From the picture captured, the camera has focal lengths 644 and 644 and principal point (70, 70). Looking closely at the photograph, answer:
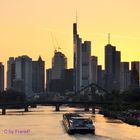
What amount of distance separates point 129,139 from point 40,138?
1126cm

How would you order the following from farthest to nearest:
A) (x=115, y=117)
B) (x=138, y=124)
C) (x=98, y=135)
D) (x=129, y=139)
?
(x=115, y=117), (x=138, y=124), (x=98, y=135), (x=129, y=139)

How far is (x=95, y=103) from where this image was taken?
182 meters

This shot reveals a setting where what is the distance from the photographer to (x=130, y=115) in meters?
128

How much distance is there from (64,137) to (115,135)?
7273 millimetres

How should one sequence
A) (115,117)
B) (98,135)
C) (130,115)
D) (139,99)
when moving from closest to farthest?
(98,135) → (130,115) → (115,117) → (139,99)

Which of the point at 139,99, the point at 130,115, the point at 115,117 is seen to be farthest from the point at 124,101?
the point at 130,115

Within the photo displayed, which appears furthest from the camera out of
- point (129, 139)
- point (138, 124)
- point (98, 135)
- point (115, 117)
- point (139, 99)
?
point (139, 99)

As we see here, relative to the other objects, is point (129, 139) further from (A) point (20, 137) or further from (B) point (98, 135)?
(A) point (20, 137)

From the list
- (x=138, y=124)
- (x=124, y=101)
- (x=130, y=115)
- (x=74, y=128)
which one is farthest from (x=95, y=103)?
(x=74, y=128)

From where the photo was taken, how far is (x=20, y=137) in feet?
271

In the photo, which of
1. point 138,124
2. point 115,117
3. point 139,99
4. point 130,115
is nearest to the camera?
point 138,124

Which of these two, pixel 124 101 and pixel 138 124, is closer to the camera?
pixel 138 124

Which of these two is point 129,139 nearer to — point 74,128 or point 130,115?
point 74,128

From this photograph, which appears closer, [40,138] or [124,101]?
[40,138]
